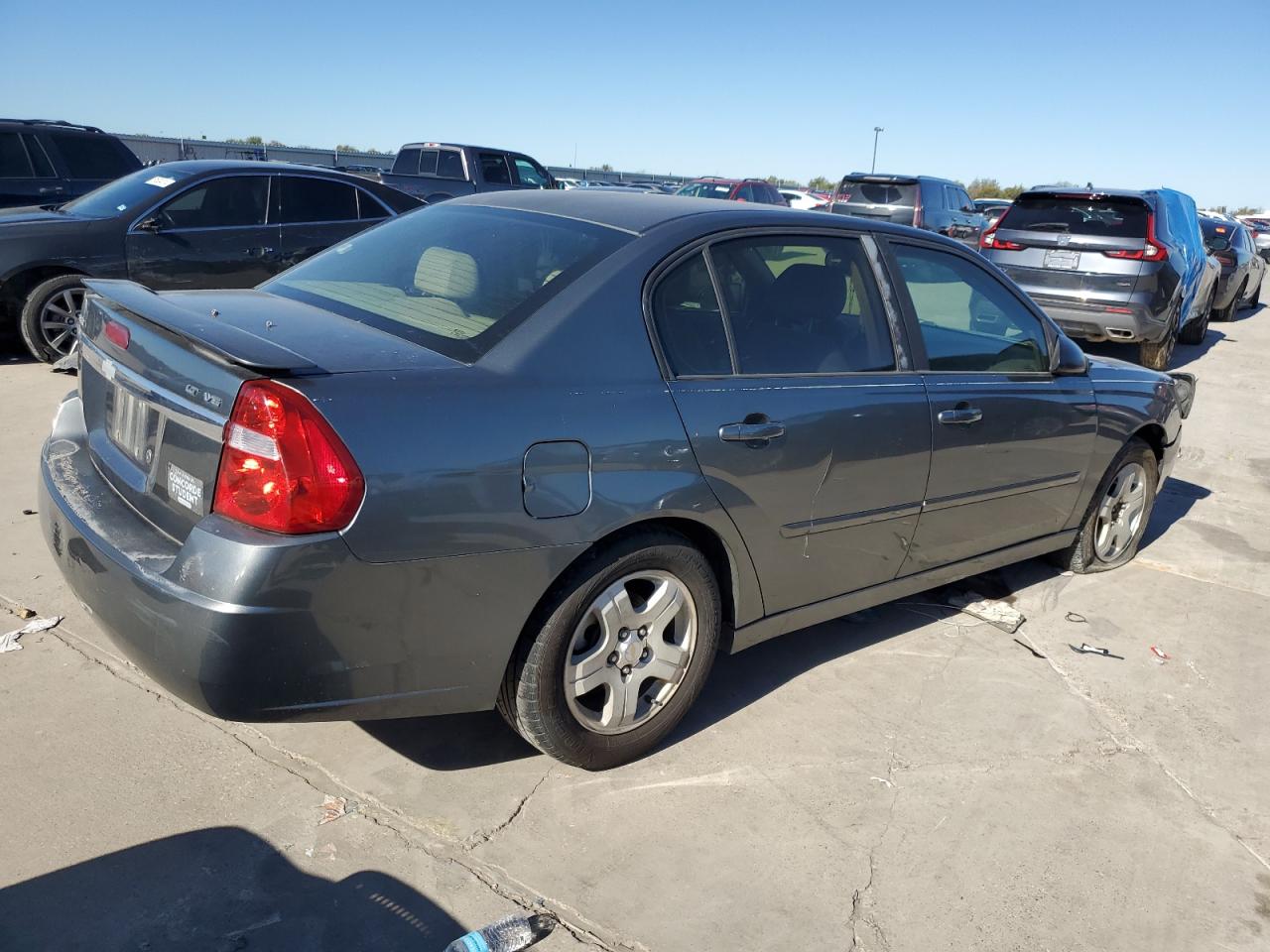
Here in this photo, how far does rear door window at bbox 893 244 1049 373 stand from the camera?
3.98 m

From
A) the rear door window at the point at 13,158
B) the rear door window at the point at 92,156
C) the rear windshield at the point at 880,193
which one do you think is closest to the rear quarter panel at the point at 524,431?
the rear door window at the point at 13,158

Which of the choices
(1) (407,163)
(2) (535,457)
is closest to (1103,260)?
(2) (535,457)

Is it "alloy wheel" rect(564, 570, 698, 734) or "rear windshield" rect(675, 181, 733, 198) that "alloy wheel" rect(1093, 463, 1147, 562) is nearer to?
"alloy wheel" rect(564, 570, 698, 734)

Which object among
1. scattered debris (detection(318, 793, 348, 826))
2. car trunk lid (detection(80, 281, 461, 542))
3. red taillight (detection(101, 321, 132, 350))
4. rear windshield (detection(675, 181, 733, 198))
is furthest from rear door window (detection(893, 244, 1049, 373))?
rear windshield (detection(675, 181, 733, 198))

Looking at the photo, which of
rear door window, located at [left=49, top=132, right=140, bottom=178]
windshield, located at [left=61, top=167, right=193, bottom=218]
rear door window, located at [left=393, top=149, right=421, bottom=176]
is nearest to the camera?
windshield, located at [left=61, top=167, right=193, bottom=218]

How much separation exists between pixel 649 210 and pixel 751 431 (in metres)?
0.84

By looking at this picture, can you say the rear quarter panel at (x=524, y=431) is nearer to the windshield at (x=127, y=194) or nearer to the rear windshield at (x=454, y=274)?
the rear windshield at (x=454, y=274)

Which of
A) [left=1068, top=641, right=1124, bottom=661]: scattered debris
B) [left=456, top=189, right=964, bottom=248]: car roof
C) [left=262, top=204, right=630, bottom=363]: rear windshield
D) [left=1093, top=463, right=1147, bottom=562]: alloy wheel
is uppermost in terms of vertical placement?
[left=456, top=189, right=964, bottom=248]: car roof

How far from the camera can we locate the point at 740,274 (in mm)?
3432

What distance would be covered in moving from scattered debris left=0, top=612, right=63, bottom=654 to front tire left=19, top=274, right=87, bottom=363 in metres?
4.53

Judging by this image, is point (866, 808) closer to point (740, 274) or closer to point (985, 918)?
point (985, 918)

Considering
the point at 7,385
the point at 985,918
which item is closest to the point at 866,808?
the point at 985,918

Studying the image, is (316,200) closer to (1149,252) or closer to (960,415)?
(960,415)

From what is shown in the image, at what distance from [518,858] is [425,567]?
2.76 ft
